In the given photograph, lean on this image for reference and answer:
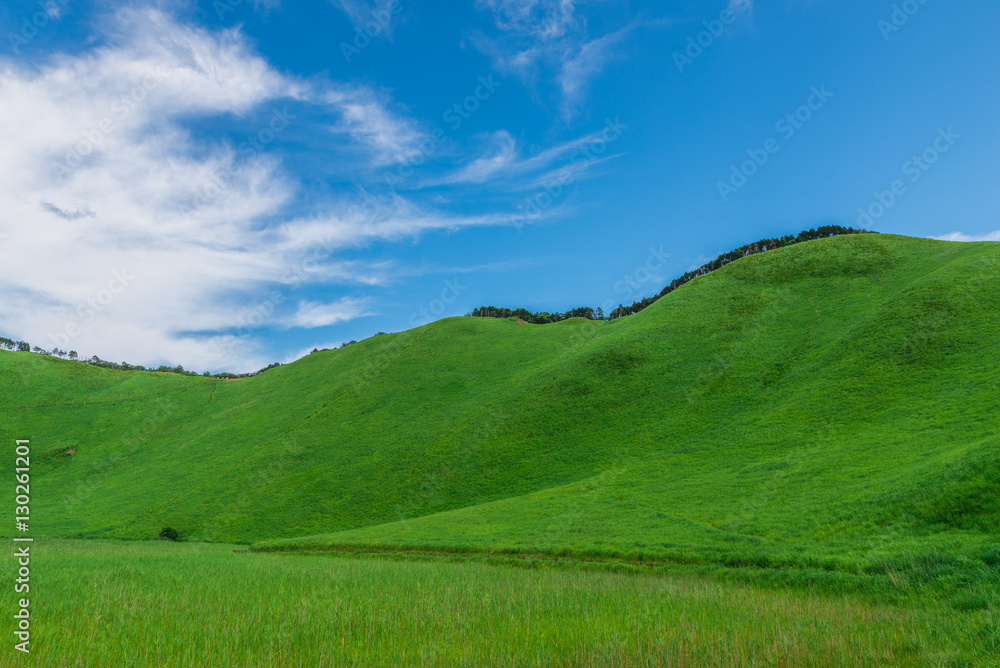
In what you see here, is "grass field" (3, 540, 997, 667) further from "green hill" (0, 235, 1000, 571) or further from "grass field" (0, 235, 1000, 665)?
"green hill" (0, 235, 1000, 571)

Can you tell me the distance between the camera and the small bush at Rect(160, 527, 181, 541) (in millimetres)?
58344

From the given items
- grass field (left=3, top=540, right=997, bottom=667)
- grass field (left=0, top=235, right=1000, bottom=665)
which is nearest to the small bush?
grass field (left=0, top=235, right=1000, bottom=665)

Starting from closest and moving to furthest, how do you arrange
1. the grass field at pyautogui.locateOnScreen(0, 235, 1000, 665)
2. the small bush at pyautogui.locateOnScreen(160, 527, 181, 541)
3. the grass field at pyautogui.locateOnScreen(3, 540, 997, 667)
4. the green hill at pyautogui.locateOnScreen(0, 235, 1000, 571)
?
the grass field at pyautogui.locateOnScreen(3, 540, 997, 667), the grass field at pyautogui.locateOnScreen(0, 235, 1000, 665), the green hill at pyautogui.locateOnScreen(0, 235, 1000, 571), the small bush at pyautogui.locateOnScreen(160, 527, 181, 541)

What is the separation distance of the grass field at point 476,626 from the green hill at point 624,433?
28.1ft

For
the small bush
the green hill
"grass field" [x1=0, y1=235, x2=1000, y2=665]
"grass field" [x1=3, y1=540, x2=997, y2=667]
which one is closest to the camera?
"grass field" [x1=3, y1=540, x2=997, y2=667]

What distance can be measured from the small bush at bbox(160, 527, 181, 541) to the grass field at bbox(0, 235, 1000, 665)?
9.61 ft

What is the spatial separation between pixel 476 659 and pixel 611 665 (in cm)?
245

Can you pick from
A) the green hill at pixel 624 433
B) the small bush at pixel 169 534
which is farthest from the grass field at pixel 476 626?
the small bush at pixel 169 534

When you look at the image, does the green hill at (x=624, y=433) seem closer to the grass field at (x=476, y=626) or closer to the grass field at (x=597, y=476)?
the grass field at (x=597, y=476)

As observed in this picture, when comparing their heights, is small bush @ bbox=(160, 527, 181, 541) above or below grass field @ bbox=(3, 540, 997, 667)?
below

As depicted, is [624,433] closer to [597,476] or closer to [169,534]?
[597,476]

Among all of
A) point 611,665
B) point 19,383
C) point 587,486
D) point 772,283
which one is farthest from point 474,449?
point 19,383

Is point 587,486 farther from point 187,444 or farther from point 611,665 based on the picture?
point 187,444

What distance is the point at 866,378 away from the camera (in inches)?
2126
